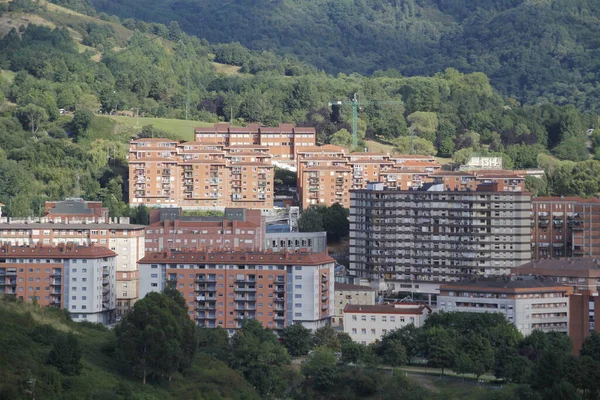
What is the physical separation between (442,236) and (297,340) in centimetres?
1358

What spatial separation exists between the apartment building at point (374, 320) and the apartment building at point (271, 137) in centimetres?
3071

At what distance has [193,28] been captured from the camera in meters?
173

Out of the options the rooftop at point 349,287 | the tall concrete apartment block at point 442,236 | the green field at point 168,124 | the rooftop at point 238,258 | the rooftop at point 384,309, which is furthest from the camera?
the green field at point 168,124

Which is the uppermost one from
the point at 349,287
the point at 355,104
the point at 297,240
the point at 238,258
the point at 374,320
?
the point at 355,104

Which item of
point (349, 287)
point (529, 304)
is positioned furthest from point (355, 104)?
point (529, 304)

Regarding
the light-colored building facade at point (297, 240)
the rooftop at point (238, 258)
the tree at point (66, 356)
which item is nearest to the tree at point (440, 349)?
the rooftop at point (238, 258)

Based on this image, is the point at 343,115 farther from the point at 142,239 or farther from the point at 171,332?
the point at 171,332

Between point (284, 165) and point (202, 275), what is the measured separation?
29384 millimetres

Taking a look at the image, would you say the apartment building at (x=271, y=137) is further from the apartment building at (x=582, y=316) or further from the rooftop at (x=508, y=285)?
the apartment building at (x=582, y=316)

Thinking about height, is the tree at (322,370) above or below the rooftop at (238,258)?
below

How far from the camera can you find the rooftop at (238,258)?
68.1 m

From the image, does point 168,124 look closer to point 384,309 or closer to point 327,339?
point 384,309

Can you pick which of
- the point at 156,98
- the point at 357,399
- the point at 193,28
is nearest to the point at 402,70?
the point at 193,28

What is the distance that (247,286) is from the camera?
68.1 m
